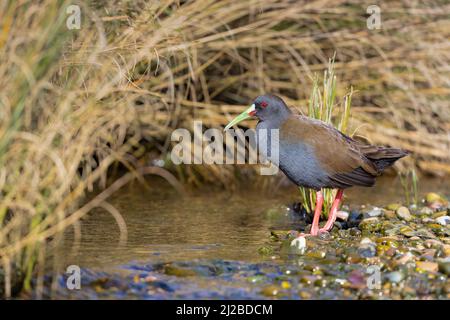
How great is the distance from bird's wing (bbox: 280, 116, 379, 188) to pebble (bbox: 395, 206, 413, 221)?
591 mm

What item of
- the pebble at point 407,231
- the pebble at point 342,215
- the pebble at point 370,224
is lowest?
the pebble at point 407,231

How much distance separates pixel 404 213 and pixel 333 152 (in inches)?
39.4

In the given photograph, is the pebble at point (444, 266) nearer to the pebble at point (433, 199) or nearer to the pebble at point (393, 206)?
the pebble at point (393, 206)

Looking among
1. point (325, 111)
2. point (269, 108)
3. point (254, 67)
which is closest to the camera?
point (269, 108)

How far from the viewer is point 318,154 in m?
5.58

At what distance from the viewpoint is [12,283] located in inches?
164

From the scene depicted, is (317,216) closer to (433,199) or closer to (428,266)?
(428,266)

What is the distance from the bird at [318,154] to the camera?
5.55 m

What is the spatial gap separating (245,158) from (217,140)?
41cm

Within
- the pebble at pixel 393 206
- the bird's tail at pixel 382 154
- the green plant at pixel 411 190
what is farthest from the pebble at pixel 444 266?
the pebble at pixel 393 206

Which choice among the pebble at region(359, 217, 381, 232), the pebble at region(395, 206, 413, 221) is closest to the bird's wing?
the pebble at region(359, 217, 381, 232)

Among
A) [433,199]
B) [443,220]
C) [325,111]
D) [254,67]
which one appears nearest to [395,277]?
[443,220]

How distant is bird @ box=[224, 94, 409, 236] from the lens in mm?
5555

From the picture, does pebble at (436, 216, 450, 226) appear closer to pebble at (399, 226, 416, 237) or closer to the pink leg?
pebble at (399, 226, 416, 237)
